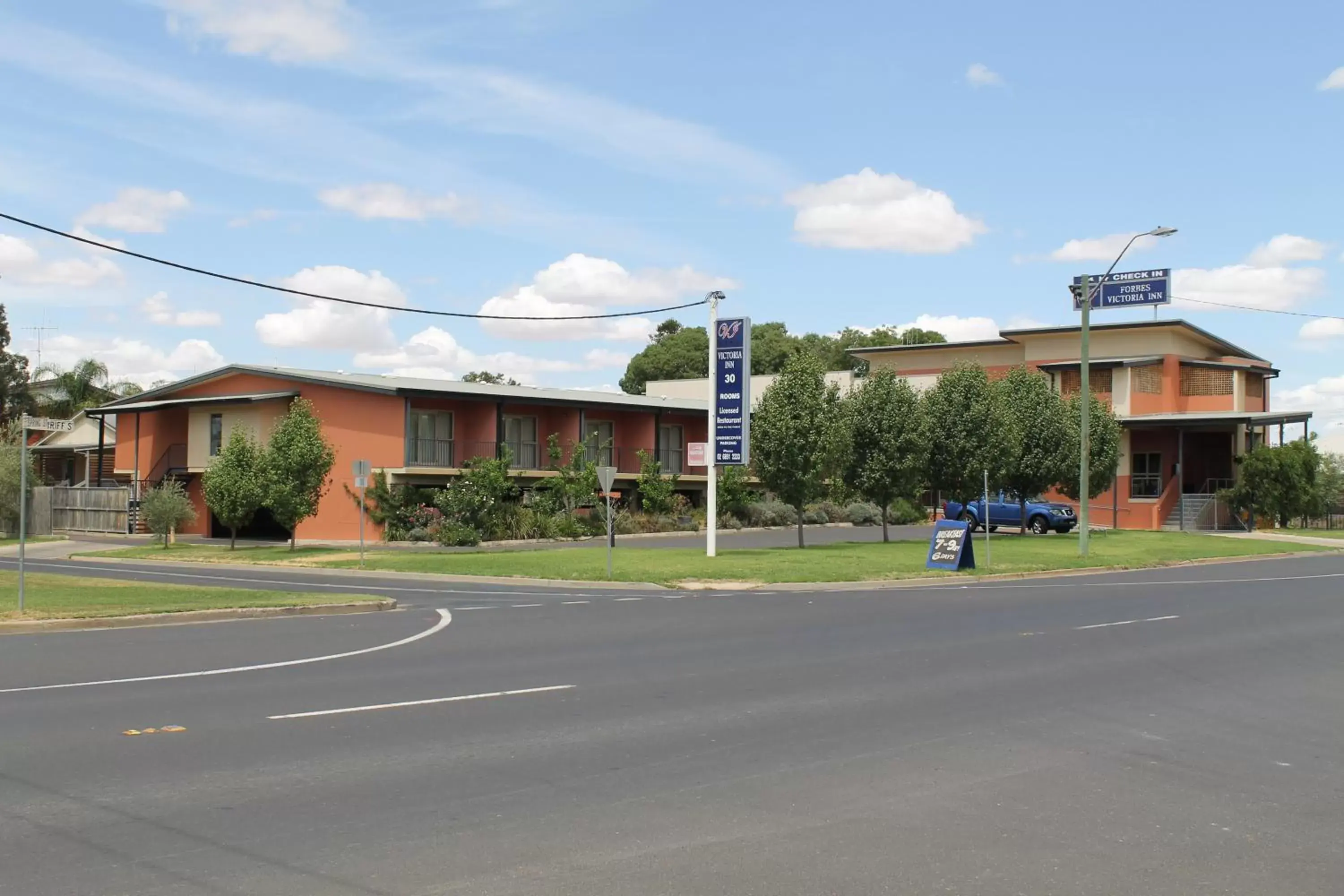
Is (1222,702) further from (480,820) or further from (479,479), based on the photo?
(479,479)

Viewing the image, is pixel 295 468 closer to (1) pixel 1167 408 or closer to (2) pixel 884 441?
(2) pixel 884 441

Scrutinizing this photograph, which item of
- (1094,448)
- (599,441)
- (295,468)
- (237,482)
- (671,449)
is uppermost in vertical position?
(599,441)

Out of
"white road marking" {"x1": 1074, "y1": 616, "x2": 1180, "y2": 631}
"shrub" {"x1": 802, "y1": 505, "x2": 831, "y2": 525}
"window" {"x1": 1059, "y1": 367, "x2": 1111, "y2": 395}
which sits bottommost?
"white road marking" {"x1": 1074, "y1": 616, "x2": 1180, "y2": 631}

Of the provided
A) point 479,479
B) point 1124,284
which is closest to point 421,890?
point 479,479

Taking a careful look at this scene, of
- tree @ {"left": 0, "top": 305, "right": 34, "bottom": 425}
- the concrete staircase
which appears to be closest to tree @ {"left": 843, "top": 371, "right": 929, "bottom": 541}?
the concrete staircase

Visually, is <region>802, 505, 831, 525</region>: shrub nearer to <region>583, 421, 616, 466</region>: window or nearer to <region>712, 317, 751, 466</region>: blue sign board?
<region>583, 421, 616, 466</region>: window

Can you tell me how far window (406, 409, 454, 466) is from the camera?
4722cm

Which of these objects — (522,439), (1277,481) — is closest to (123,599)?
(522,439)

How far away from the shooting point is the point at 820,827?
707 centimetres

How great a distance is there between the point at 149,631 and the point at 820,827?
13.0 m

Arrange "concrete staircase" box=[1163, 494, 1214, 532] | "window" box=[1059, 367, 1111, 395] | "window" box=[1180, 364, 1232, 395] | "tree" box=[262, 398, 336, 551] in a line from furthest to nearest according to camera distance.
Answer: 1. "window" box=[1180, 364, 1232, 395]
2. "window" box=[1059, 367, 1111, 395]
3. "concrete staircase" box=[1163, 494, 1214, 532]
4. "tree" box=[262, 398, 336, 551]

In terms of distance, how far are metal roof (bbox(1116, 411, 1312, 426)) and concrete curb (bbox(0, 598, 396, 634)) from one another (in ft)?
131

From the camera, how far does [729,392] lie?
117 feet

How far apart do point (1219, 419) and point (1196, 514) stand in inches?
171
